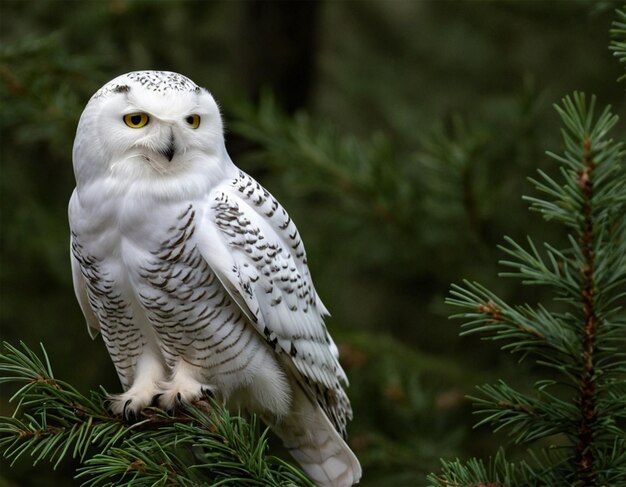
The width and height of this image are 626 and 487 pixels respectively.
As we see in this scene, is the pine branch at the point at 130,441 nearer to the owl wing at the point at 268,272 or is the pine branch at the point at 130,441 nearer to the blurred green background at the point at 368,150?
the owl wing at the point at 268,272

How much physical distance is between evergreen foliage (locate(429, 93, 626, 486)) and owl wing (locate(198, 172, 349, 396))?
0.57 meters

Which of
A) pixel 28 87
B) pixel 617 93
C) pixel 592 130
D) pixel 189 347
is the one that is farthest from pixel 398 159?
pixel 592 130

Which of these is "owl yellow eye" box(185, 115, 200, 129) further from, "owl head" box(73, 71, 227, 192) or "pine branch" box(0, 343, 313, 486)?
"pine branch" box(0, 343, 313, 486)

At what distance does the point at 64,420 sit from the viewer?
1537mm

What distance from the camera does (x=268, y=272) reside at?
6.15 ft

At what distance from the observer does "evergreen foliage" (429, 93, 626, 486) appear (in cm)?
128

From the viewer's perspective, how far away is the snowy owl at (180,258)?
5.61 feet

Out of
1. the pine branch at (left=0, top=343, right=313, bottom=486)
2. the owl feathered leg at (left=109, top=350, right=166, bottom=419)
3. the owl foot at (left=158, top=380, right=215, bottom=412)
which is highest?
the pine branch at (left=0, top=343, right=313, bottom=486)

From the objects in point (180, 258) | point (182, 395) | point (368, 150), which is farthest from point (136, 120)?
point (368, 150)

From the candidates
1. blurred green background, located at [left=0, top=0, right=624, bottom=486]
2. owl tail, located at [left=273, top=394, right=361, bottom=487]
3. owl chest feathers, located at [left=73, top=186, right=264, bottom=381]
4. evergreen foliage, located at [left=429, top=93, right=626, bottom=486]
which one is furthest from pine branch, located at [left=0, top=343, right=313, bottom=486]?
blurred green background, located at [left=0, top=0, right=624, bottom=486]

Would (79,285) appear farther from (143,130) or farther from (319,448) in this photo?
(319,448)

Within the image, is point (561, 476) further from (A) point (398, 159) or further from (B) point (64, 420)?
(A) point (398, 159)

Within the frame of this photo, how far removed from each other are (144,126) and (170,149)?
0.08m

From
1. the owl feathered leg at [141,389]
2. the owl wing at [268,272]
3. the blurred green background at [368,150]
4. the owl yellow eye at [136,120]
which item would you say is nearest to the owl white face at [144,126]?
the owl yellow eye at [136,120]
